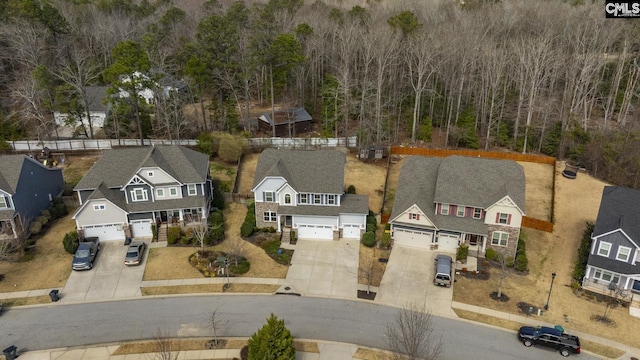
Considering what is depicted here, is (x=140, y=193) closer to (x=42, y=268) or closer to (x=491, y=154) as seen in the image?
(x=42, y=268)

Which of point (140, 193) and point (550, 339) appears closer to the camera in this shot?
point (550, 339)

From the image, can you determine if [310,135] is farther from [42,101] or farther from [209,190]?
[42,101]

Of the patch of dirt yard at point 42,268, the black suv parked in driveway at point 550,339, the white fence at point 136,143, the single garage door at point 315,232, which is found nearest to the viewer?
the black suv parked in driveway at point 550,339

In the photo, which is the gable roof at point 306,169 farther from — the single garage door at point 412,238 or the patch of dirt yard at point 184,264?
the patch of dirt yard at point 184,264

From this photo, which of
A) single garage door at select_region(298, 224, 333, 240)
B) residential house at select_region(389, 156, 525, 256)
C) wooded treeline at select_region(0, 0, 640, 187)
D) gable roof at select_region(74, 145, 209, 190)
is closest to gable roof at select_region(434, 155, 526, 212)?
residential house at select_region(389, 156, 525, 256)

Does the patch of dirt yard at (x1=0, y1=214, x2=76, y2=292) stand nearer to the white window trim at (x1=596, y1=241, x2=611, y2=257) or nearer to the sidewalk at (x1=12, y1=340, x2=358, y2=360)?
the sidewalk at (x1=12, y1=340, x2=358, y2=360)

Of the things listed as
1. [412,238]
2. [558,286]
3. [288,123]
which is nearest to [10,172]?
[288,123]

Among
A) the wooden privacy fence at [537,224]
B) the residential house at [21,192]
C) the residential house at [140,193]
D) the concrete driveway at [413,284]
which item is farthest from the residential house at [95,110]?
the wooden privacy fence at [537,224]
